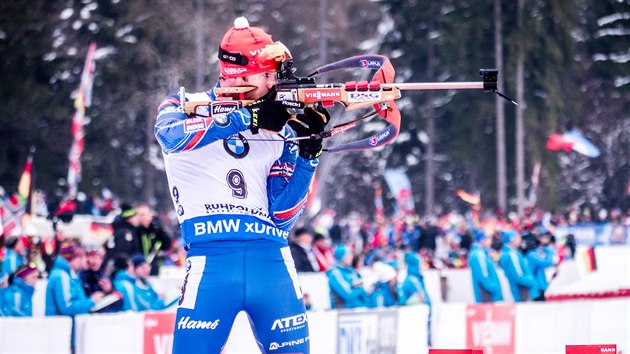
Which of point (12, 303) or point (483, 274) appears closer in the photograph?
point (12, 303)

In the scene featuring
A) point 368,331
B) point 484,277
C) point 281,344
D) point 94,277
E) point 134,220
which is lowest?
point 281,344

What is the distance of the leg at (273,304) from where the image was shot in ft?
17.5

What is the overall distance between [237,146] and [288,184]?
0.92 ft

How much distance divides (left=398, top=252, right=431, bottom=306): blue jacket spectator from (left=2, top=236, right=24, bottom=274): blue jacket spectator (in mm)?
4635

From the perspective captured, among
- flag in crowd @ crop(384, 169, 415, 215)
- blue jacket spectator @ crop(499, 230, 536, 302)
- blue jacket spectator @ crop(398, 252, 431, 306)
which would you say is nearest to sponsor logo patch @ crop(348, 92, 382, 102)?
blue jacket spectator @ crop(398, 252, 431, 306)

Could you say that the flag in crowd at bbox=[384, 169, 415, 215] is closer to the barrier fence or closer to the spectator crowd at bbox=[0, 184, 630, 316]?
the spectator crowd at bbox=[0, 184, 630, 316]

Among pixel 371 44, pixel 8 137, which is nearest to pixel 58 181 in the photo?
pixel 8 137

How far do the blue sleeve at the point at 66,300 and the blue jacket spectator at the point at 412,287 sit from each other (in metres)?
4.94

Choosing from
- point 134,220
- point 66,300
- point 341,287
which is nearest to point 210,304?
point 66,300

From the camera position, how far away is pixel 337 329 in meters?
11.9

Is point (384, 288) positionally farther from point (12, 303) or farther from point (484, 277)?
point (12, 303)

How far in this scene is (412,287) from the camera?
51.1 feet

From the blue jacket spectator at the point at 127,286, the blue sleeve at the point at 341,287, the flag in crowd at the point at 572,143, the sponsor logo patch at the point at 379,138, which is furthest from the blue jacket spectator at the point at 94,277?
the flag in crowd at the point at 572,143

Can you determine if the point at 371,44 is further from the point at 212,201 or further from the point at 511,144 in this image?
the point at 212,201
